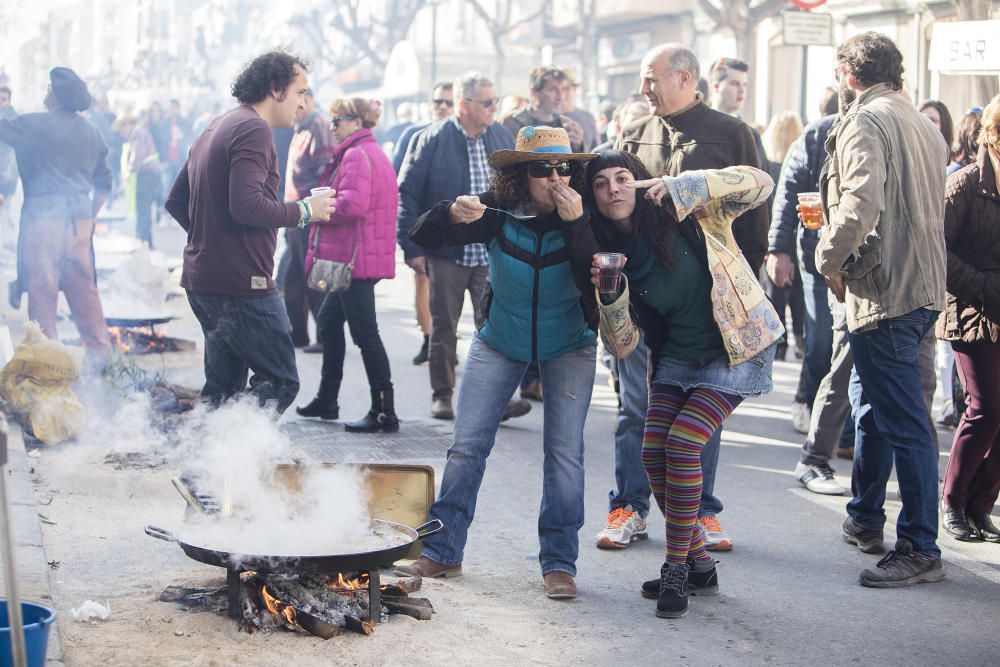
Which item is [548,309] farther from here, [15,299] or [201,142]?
[15,299]

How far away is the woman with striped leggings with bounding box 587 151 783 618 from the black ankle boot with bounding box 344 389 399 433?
11.2 ft

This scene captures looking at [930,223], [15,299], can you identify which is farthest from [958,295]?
[15,299]

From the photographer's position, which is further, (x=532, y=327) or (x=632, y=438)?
(x=632, y=438)

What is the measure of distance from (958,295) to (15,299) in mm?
9191

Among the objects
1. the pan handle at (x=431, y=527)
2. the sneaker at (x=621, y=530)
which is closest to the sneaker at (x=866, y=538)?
the sneaker at (x=621, y=530)

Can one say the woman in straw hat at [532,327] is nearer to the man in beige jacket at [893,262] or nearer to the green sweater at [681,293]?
the green sweater at [681,293]

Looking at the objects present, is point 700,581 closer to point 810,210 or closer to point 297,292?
point 810,210

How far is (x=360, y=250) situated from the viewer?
324 inches

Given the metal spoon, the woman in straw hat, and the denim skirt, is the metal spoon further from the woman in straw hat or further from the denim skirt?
the denim skirt

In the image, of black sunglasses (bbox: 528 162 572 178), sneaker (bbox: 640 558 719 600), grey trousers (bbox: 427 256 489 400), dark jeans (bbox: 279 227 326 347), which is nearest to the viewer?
black sunglasses (bbox: 528 162 572 178)

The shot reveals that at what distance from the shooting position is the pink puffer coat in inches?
324

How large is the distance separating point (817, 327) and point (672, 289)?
9.52ft

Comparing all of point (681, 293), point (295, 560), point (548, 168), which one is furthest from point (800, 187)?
point (295, 560)

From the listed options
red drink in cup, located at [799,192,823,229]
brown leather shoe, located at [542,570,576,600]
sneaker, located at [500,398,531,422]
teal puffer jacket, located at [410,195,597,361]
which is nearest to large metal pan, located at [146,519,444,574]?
brown leather shoe, located at [542,570,576,600]
